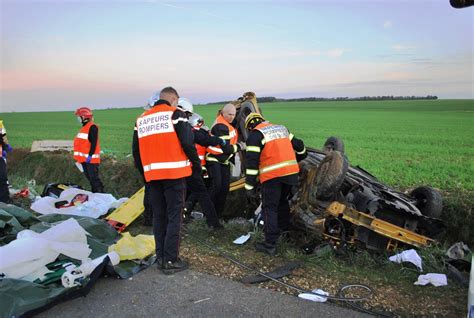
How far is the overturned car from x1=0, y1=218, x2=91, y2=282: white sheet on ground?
2.72m

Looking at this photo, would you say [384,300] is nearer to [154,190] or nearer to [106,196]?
[154,190]

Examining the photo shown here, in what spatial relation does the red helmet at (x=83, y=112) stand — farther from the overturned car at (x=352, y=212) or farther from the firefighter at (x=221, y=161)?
the overturned car at (x=352, y=212)

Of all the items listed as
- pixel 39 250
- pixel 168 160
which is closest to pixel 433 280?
pixel 168 160

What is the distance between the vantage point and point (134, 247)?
514 cm

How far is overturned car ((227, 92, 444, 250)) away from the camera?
526cm

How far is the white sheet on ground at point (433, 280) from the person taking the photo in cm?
438

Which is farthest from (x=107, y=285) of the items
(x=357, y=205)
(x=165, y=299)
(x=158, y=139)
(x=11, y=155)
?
(x=11, y=155)

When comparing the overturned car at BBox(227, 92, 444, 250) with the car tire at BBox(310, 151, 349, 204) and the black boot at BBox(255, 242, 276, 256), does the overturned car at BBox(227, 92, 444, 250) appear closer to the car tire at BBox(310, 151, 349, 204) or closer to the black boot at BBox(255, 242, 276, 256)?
the car tire at BBox(310, 151, 349, 204)

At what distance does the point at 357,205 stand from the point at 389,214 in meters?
0.40

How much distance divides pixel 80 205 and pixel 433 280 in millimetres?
5486

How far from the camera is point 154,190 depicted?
491cm

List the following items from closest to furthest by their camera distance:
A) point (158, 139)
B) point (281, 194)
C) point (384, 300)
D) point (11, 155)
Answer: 1. point (384, 300)
2. point (158, 139)
3. point (281, 194)
4. point (11, 155)

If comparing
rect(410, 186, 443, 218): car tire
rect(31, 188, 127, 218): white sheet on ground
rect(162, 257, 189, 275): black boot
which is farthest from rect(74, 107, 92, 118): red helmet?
rect(410, 186, 443, 218): car tire

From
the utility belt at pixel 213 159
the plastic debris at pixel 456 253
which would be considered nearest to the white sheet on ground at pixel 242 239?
the utility belt at pixel 213 159
